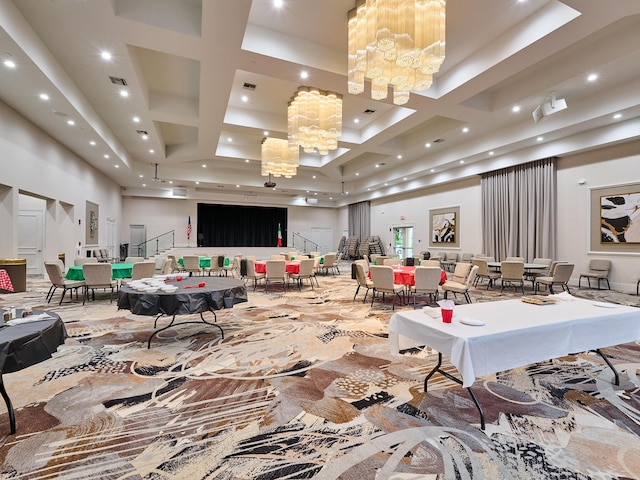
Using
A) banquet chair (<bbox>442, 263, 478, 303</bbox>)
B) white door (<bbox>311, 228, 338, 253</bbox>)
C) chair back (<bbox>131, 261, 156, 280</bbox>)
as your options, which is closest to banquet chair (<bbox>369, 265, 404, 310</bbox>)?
banquet chair (<bbox>442, 263, 478, 303</bbox>)

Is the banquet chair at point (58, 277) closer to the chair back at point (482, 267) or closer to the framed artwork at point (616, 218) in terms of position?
the chair back at point (482, 267)

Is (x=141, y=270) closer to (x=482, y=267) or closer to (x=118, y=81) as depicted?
(x=118, y=81)

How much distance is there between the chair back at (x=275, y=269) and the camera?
797 cm

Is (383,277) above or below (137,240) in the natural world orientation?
below

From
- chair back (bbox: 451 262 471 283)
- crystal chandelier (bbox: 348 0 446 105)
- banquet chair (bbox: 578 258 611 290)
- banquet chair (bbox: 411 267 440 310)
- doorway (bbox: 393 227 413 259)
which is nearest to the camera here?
crystal chandelier (bbox: 348 0 446 105)

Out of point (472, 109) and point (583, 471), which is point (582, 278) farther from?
point (583, 471)

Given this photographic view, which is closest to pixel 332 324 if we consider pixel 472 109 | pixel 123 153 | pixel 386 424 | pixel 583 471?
pixel 386 424

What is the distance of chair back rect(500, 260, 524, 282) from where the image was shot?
7.68 metres

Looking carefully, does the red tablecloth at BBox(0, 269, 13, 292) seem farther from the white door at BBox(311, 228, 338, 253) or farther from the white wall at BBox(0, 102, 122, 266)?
the white door at BBox(311, 228, 338, 253)

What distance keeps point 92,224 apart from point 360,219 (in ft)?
44.7

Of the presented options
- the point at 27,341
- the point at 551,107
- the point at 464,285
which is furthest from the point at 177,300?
the point at 551,107

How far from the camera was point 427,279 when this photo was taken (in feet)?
19.6

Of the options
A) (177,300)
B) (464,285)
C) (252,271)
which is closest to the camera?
(177,300)

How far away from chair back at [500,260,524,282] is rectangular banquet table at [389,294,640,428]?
5075 millimetres
